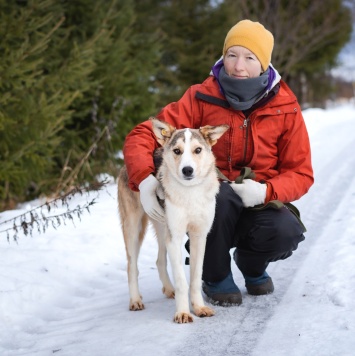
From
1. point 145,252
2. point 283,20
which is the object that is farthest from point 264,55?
point 283,20

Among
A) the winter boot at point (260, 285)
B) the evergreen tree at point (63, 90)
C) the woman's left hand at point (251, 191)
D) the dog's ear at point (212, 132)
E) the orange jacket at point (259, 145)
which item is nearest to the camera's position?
the dog's ear at point (212, 132)

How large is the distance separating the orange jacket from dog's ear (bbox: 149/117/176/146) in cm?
23

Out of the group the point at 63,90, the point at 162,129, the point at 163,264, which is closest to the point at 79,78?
the point at 63,90

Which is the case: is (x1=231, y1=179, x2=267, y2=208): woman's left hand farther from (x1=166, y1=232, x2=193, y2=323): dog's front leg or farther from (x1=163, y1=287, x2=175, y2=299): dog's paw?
(x1=163, y1=287, x2=175, y2=299): dog's paw

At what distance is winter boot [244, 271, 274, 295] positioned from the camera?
13.2ft

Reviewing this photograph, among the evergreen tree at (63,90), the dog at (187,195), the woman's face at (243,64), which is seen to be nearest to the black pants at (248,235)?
the dog at (187,195)

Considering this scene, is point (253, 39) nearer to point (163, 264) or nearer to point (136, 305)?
point (163, 264)

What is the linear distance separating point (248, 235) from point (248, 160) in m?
0.55

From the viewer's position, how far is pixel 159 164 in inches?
161

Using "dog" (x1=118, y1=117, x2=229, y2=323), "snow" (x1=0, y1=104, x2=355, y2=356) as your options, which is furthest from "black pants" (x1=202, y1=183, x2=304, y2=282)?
"snow" (x1=0, y1=104, x2=355, y2=356)

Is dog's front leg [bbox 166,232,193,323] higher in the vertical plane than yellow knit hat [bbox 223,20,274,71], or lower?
lower

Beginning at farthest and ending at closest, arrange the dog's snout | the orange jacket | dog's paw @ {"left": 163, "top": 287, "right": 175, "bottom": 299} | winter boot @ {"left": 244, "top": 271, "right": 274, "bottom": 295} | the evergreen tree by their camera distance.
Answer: the evergreen tree
dog's paw @ {"left": 163, "top": 287, "right": 175, "bottom": 299}
winter boot @ {"left": 244, "top": 271, "right": 274, "bottom": 295}
the orange jacket
the dog's snout

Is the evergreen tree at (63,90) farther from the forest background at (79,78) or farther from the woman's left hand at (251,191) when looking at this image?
the woman's left hand at (251,191)

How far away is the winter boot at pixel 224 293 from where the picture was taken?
385cm
